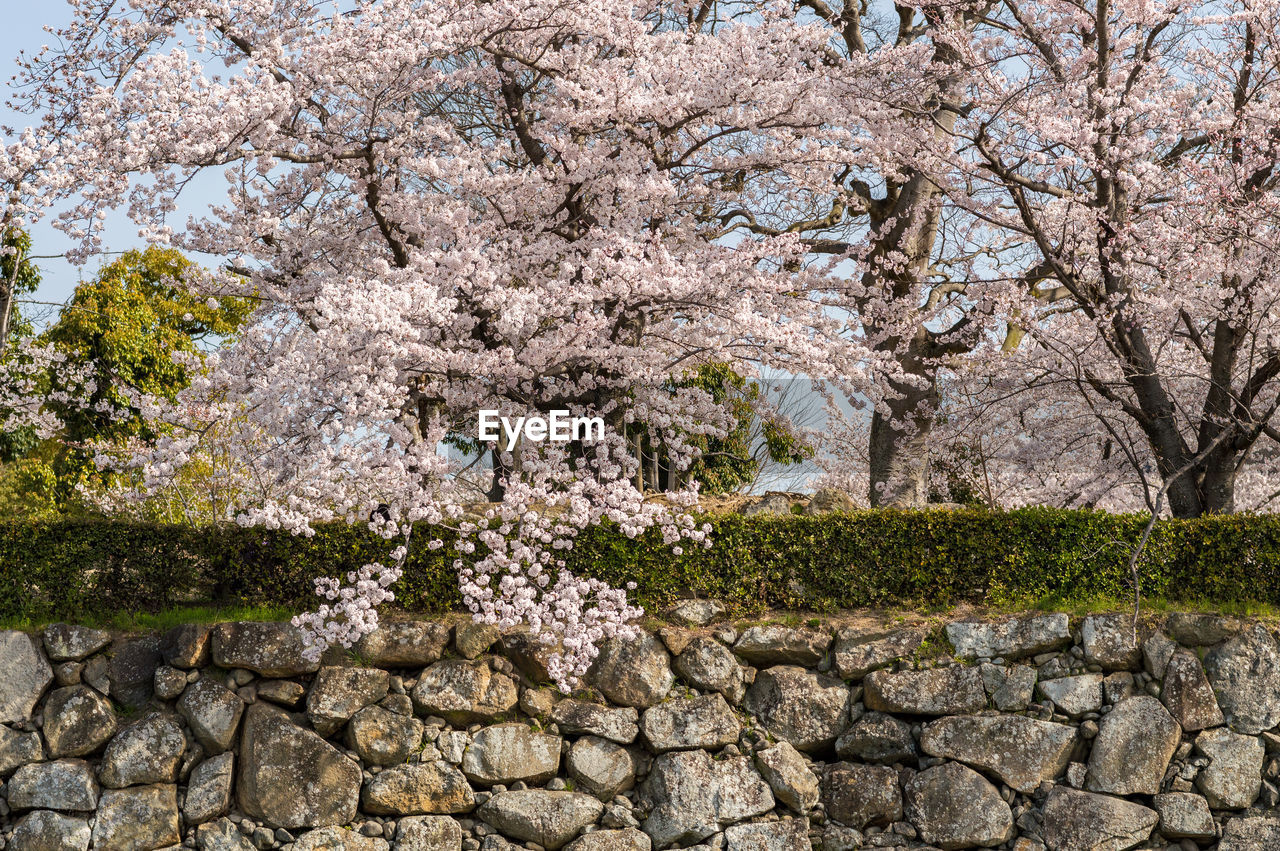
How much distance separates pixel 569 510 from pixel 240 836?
2.72 meters

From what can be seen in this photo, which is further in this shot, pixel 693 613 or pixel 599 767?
pixel 693 613

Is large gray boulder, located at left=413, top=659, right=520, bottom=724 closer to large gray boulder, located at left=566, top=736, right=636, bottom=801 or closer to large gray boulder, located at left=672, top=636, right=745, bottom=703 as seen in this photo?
large gray boulder, located at left=566, top=736, right=636, bottom=801

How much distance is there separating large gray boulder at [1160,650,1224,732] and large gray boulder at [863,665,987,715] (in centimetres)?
112

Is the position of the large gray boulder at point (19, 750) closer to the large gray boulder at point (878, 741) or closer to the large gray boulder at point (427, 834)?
the large gray boulder at point (427, 834)

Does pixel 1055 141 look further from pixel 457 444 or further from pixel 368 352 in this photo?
pixel 457 444

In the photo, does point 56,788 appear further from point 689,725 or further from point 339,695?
point 689,725

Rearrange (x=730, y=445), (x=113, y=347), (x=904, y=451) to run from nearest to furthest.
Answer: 1. (x=904, y=451)
2. (x=730, y=445)
3. (x=113, y=347)

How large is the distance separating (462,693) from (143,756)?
6.20 feet

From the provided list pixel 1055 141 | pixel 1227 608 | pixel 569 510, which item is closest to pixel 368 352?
pixel 569 510

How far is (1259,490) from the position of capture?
30.9ft

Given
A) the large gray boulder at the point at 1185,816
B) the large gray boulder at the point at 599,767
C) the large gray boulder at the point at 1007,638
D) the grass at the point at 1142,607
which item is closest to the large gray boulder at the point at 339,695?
the large gray boulder at the point at 599,767

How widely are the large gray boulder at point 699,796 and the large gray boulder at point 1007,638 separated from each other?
58.0 inches

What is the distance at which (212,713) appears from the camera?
6008mm

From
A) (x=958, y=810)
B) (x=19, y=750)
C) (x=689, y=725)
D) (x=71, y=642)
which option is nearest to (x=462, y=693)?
(x=689, y=725)
